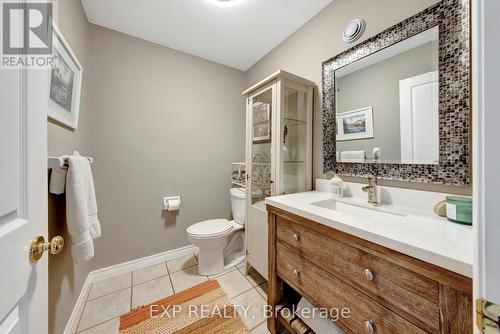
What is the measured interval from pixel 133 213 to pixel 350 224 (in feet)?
6.39

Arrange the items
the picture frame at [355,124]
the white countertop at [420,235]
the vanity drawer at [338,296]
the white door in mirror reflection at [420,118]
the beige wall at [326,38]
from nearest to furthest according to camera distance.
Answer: the white countertop at [420,235], the vanity drawer at [338,296], the white door in mirror reflection at [420,118], the beige wall at [326,38], the picture frame at [355,124]

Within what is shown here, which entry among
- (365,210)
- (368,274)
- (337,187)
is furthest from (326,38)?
(368,274)

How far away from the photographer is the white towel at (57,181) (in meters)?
0.97

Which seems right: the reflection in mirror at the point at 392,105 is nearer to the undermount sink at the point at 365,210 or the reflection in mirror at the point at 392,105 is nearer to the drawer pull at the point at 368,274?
the undermount sink at the point at 365,210

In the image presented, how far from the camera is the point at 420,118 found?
0.97 meters

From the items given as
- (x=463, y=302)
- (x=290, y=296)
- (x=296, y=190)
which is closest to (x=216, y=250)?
(x=290, y=296)

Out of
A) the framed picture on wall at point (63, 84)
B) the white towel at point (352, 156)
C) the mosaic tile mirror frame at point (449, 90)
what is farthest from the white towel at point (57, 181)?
the mosaic tile mirror frame at point (449, 90)

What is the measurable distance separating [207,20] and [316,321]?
2.31m

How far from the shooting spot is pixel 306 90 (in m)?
1.54

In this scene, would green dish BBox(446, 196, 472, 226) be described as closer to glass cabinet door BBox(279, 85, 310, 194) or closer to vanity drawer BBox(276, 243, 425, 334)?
vanity drawer BBox(276, 243, 425, 334)

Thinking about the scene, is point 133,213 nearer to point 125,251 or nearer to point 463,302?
point 125,251

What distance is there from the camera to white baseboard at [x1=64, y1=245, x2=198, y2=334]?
1228 mm

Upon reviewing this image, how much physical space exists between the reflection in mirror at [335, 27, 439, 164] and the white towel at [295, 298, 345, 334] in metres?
0.95

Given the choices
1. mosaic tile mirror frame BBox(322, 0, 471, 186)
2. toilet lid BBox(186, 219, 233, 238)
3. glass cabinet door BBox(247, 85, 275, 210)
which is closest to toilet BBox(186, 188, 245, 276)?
toilet lid BBox(186, 219, 233, 238)
